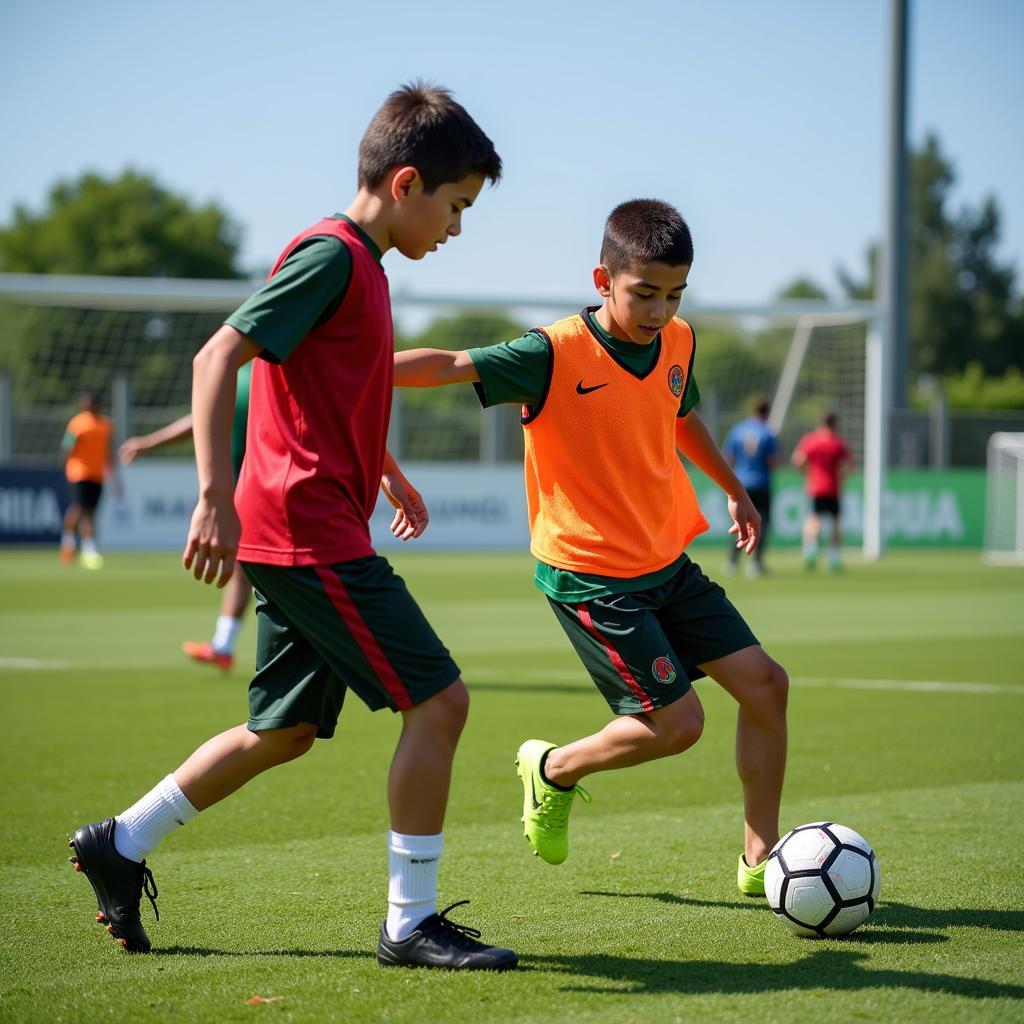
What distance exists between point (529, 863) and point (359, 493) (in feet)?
5.49

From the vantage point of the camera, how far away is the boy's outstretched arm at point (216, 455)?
124 inches

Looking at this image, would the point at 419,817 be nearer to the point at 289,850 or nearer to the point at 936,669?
the point at 289,850

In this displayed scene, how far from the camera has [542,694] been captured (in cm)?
859

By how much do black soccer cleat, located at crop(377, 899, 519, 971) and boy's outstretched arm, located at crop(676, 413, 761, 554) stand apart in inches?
65.2

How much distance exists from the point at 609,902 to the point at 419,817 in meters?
0.96

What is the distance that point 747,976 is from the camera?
3.43m

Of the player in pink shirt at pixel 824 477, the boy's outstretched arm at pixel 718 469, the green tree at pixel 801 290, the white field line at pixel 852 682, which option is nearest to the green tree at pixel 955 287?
the green tree at pixel 801 290

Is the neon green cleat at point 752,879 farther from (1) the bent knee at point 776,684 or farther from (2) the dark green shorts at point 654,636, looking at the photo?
(2) the dark green shorts at point 654,636

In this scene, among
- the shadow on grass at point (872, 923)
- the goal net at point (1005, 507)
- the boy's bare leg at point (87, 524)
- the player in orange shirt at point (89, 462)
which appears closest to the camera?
the shadow on grass at point (872, 923)

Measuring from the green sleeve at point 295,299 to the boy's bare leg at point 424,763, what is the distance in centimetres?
88

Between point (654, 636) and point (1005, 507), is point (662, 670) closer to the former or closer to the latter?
point (654, 636)

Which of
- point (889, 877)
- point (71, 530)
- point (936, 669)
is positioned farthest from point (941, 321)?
point (889, 877)

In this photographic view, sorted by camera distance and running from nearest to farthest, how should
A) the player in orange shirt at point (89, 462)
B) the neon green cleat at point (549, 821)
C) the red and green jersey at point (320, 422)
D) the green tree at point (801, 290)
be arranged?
the red and green jersey at point (320, 422) < the neon green cleat at point (549, 821) < the player in orange shirt at point (89, 462) < the green tree at point (801, 290)

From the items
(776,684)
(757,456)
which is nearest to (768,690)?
(776,684)
